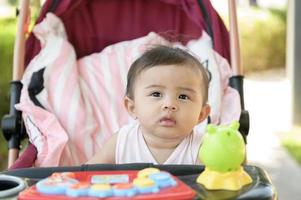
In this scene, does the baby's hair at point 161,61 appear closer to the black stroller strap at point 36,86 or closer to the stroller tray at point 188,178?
the stroller tray at point 188,178

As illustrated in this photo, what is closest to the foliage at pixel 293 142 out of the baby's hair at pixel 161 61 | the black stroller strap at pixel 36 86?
the black stroller strap at pixel 36 86

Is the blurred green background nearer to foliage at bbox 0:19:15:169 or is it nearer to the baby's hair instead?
foliage at bbox 0:19:15:169

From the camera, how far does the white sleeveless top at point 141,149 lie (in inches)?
75.3

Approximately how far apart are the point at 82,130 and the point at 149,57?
1.88 feet

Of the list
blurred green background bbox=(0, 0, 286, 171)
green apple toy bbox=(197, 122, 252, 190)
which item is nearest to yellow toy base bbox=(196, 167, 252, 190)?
green apple toy bbox=(197, 122, 252, 190)

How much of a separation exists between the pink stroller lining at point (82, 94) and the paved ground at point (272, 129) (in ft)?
3.95

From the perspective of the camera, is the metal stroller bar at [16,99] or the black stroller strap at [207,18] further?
the black stroller strap at [207,18]

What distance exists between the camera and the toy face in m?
1.34

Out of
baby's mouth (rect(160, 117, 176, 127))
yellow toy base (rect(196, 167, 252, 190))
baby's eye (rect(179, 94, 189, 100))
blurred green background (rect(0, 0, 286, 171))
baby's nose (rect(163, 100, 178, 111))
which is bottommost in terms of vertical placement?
yellow toy base (rect(196, 167, 252, 190))

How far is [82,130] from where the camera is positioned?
2309mm

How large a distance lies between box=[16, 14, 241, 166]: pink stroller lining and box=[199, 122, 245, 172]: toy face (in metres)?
0.87

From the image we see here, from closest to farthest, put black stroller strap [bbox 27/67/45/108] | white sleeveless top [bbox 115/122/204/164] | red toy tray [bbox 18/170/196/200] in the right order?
red toy tray [bbox 18/170/196/200], white sleeveless top [bbox 115/122/204/164], black stroller strap [bbox 27/67/45/108]

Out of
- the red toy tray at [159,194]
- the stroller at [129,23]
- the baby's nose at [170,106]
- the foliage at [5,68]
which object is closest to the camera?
the red toy tray at [159,194]

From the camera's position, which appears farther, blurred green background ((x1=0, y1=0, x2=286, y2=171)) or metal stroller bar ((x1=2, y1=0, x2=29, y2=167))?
blurred green background ((x1=0, y1=0, x2=286, y2=171))
